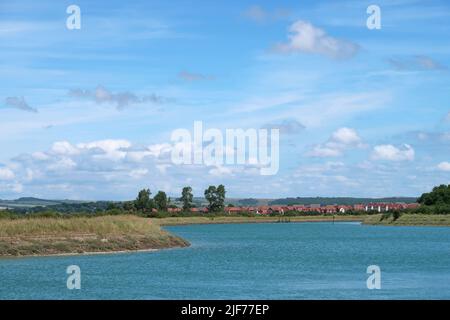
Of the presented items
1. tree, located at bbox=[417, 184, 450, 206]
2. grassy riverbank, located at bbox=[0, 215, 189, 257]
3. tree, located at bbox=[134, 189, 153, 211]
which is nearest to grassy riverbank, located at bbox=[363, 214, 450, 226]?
tree, located at bbox=[417, 184, 450, 206]

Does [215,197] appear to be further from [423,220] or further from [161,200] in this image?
[423,220]

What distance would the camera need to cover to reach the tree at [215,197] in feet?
640

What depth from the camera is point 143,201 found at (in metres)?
171

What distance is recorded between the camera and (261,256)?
67125mm

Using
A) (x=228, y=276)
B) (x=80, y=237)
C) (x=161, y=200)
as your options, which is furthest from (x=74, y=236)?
(x=161, y=200)

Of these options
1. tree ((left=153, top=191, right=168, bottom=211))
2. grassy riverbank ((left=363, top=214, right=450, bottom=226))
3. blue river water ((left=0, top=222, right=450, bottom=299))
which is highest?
tree ((left=153, top=191, right=168, bottom=211))

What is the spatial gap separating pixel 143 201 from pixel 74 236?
109 m

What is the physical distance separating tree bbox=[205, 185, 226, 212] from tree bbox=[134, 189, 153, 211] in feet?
85.3

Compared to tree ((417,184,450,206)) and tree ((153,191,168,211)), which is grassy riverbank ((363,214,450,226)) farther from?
tree ((153,191,168,211))

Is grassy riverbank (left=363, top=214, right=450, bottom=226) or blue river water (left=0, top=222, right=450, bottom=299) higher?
grassy riverbank (left=363, top=214, right=450, bottom=226)

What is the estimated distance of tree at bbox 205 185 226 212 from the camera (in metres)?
195
